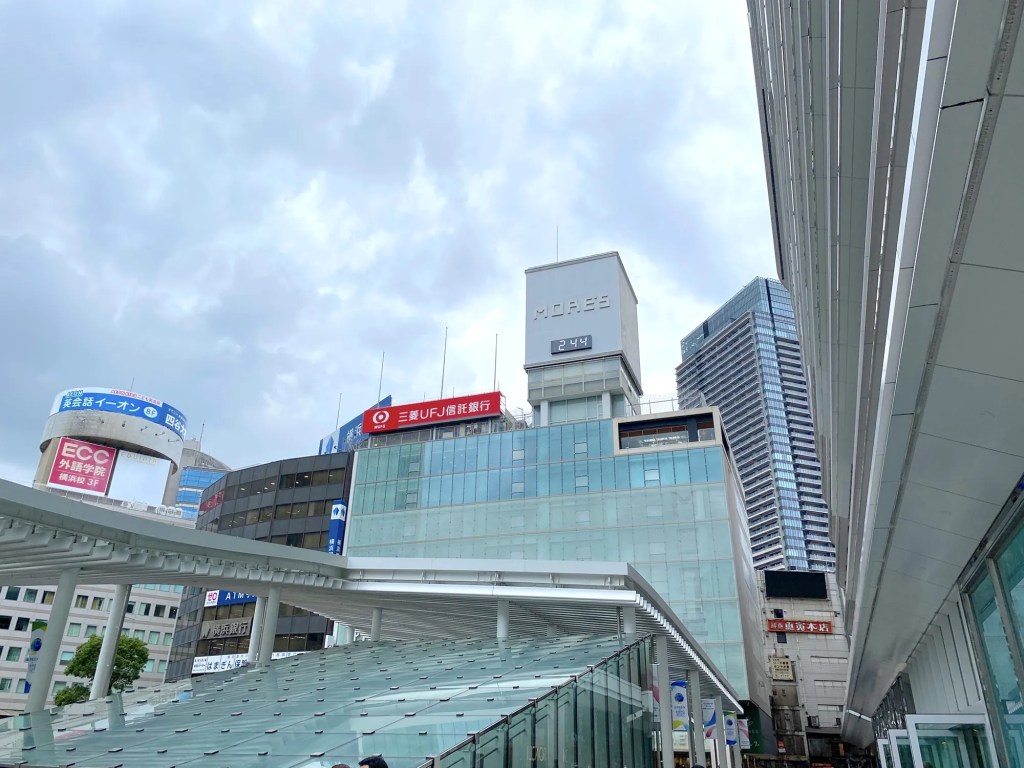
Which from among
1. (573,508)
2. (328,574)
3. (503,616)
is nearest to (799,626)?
(573,508)

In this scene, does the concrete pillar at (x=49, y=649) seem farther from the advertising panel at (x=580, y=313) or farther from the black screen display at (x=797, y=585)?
the black screen display at (x=797, y=585)

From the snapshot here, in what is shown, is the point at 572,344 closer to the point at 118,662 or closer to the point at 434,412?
the point at 434,412

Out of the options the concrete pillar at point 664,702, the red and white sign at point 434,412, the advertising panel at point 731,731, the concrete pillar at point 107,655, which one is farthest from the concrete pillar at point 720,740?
the red and white sign at point 434,412

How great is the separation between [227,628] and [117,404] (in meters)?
40.2

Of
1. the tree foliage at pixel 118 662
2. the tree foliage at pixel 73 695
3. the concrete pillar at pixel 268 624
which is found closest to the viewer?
the concrete pillar at pixel 268 624

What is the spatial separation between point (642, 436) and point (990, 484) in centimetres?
4741

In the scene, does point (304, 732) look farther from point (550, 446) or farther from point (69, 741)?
point (550, 446)

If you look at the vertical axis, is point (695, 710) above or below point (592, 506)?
below

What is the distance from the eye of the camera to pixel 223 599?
68.0 meters

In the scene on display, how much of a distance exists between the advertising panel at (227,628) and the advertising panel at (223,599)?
1.55 m

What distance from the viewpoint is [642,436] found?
2138 inches

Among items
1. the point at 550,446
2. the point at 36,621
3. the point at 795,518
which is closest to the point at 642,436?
the point at 550,446

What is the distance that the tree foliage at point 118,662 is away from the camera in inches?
1997

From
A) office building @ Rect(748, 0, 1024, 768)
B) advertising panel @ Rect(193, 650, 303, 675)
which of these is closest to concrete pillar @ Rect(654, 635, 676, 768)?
office building @ Rect(748, 0, 1024, 768)
